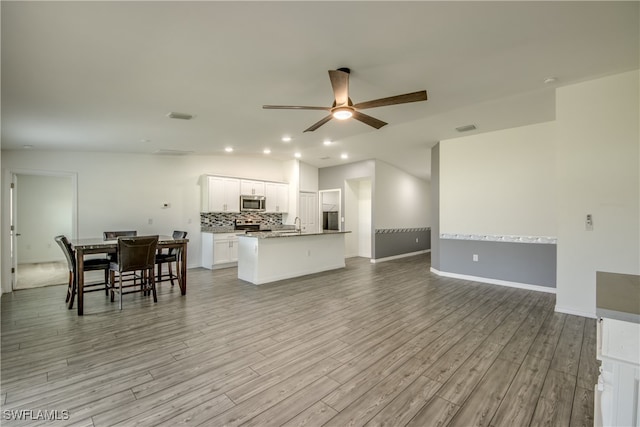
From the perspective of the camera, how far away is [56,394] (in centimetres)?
199

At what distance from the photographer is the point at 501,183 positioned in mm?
4969

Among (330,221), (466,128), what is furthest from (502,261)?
(330,221)

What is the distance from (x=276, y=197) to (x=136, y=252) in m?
4.31

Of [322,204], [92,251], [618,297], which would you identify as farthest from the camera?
[322,204]

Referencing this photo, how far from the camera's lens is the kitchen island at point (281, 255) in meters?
5.08

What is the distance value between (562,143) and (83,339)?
19.2 feet

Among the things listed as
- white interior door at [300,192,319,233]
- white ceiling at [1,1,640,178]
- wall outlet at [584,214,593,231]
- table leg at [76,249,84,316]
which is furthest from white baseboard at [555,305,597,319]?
table leg at [76,249,84,316]

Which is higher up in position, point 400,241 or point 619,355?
point 619,355

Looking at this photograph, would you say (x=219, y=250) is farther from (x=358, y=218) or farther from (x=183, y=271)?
(x=358, y=218)

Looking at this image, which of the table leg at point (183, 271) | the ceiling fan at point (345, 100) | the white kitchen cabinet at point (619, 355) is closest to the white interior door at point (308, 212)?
the table leg at point (183, 271)

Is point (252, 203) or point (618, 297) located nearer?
point (618, 297)

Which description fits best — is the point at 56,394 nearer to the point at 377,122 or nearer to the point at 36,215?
the point at 377,122

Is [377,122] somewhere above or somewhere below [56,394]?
above

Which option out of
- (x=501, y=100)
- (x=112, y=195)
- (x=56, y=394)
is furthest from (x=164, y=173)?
(x=501, y=100)
